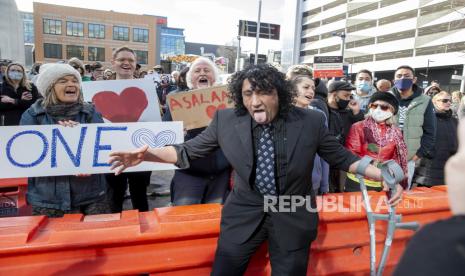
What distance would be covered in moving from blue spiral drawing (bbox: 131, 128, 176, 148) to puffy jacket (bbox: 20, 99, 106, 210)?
417 mm

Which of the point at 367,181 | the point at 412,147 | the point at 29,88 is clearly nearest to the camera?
the point at 367,181

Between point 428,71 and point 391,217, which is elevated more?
point 428,71

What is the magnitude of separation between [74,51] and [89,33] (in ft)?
13.6

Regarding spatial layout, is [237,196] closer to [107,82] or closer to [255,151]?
[255,151]

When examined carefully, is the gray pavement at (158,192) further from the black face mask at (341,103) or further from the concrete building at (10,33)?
the concrete building at (10,33)

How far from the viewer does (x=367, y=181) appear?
3.21 metres

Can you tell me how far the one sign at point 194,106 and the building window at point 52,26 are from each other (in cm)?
6263

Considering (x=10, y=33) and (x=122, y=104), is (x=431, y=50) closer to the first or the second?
(x=10, y=33)

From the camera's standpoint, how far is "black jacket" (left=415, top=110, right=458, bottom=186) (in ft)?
15.6

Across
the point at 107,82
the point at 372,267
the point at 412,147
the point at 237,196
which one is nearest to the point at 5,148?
the point at 107,82

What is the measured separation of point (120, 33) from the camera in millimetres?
61469

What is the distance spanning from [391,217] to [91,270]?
65.2 inches

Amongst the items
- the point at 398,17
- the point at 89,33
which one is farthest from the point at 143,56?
the point at 398,17
